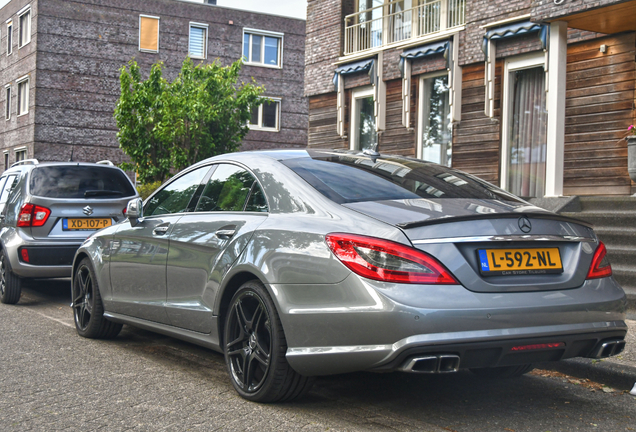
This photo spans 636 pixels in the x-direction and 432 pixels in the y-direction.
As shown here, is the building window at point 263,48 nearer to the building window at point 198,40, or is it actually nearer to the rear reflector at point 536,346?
the building window at point 198,40

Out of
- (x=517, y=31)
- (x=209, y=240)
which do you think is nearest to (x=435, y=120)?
(x=517, y=31)

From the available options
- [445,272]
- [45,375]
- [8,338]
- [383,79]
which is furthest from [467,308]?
[383,79]

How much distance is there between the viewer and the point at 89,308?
664cm

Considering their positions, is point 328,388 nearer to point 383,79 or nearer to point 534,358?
point 534,358

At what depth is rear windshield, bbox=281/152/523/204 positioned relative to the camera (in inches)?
169

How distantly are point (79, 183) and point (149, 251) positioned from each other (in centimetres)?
409

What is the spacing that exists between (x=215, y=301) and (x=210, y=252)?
32 centimetres

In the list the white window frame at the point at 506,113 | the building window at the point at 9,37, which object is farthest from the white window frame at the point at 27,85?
the white window frame at the point at 506,113

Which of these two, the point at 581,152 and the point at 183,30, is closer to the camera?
the point at 581,152

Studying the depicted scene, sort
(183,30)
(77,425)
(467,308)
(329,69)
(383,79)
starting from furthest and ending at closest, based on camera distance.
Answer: (183,30) → (329,69) → (383,79) → (77,425) → (467,308)

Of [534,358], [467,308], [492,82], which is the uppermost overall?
[492,82]

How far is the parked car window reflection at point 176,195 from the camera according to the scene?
217 inches

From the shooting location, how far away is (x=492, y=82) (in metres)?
14.2

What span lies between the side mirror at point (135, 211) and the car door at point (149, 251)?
0.14 feet
